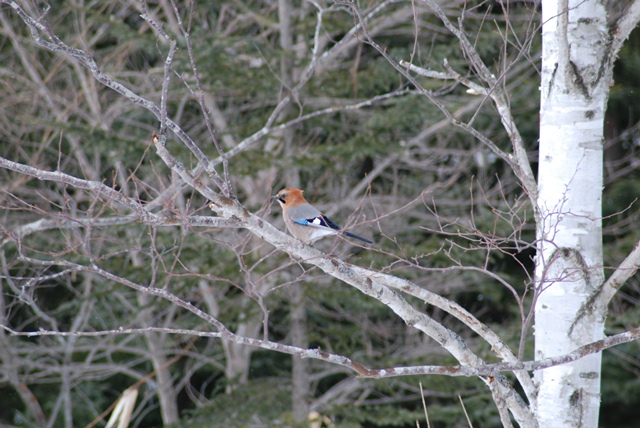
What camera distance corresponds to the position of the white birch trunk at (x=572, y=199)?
2967 mm

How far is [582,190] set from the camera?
305 centimetres

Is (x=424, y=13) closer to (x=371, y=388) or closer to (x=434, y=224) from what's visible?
(x=434, y=224)

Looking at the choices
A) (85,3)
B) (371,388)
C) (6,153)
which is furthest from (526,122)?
(6,153)

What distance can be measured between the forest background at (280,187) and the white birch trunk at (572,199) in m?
2.81

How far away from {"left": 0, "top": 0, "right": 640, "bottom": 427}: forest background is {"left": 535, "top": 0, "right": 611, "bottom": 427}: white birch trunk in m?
2.81

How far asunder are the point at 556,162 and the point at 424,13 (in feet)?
21.8

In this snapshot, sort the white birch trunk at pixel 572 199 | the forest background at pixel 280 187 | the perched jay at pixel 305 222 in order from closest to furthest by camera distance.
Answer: the white birch trunk at pixel 572 199 → the perched jay at pixel 305 222 → the forest background at pixel 280 187

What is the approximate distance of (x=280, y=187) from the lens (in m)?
9.09

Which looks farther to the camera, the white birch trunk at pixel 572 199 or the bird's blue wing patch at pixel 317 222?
the bird's blue wing patch at pixel 317 222

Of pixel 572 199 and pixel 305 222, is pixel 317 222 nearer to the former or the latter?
pixel 305 222

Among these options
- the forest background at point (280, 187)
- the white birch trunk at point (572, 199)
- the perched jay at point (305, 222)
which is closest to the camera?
the white birch trunk at point (572, 199)

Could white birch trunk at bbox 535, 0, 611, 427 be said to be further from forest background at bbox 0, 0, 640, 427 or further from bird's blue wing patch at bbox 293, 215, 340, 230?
forest background at bbox 0, 0, 640, 427

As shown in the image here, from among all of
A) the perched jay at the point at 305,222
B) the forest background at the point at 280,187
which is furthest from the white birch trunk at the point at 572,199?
the forest background at the point at 280,187

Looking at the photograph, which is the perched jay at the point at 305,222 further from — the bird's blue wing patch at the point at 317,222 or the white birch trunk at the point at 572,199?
the white birch trunk at the point at 572,199
